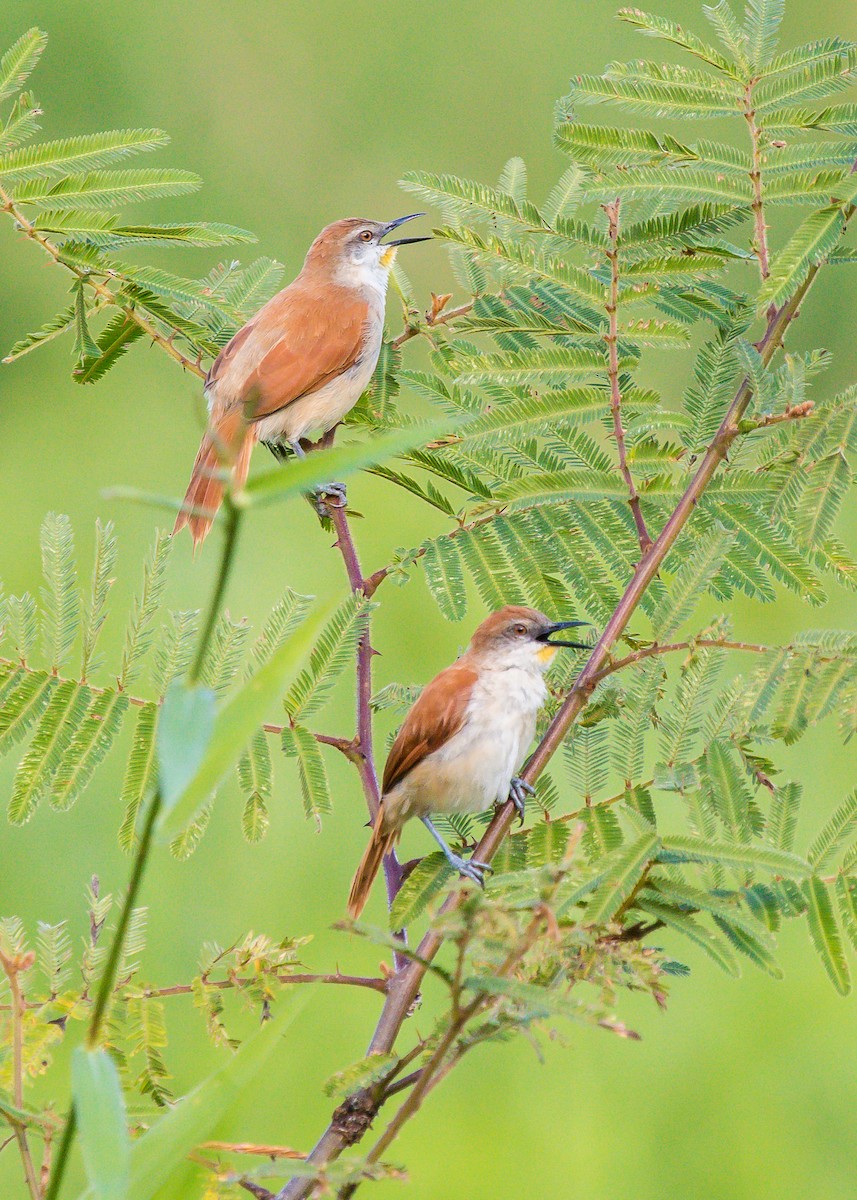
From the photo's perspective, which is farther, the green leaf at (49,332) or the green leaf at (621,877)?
the green leaf at (49,332)

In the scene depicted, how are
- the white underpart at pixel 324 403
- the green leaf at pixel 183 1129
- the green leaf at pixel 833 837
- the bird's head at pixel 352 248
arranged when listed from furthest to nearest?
the bird's head at pixel 352 248 → the white underpart at pixel 324 403 → the green leaf at pixel 833 837 → the green leaf at pixel 183 1129

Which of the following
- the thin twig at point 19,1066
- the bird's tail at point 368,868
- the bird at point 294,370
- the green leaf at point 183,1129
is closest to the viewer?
the green leaf at point 183,1129

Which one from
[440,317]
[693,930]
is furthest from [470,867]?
[440,317]

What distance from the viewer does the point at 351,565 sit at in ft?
5.79

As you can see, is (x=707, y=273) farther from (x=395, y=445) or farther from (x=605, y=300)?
(x=395, y=445)

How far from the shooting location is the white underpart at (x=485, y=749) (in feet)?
6.85

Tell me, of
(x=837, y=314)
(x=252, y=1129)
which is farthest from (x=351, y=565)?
(x=837, y=314)

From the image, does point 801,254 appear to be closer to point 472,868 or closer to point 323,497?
point 472,868

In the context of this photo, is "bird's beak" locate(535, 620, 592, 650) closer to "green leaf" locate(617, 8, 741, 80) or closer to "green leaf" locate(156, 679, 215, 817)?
"green leaf" locate(617, 8, 741, 80)

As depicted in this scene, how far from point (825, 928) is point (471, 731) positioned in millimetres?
936

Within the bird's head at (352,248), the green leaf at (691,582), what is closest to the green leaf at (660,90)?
the green leaf at (691,582)

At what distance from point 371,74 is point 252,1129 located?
5732 millimetres

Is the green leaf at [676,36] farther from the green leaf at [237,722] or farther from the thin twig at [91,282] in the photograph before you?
the green leaf at [237,722]

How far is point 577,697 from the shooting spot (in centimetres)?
140
